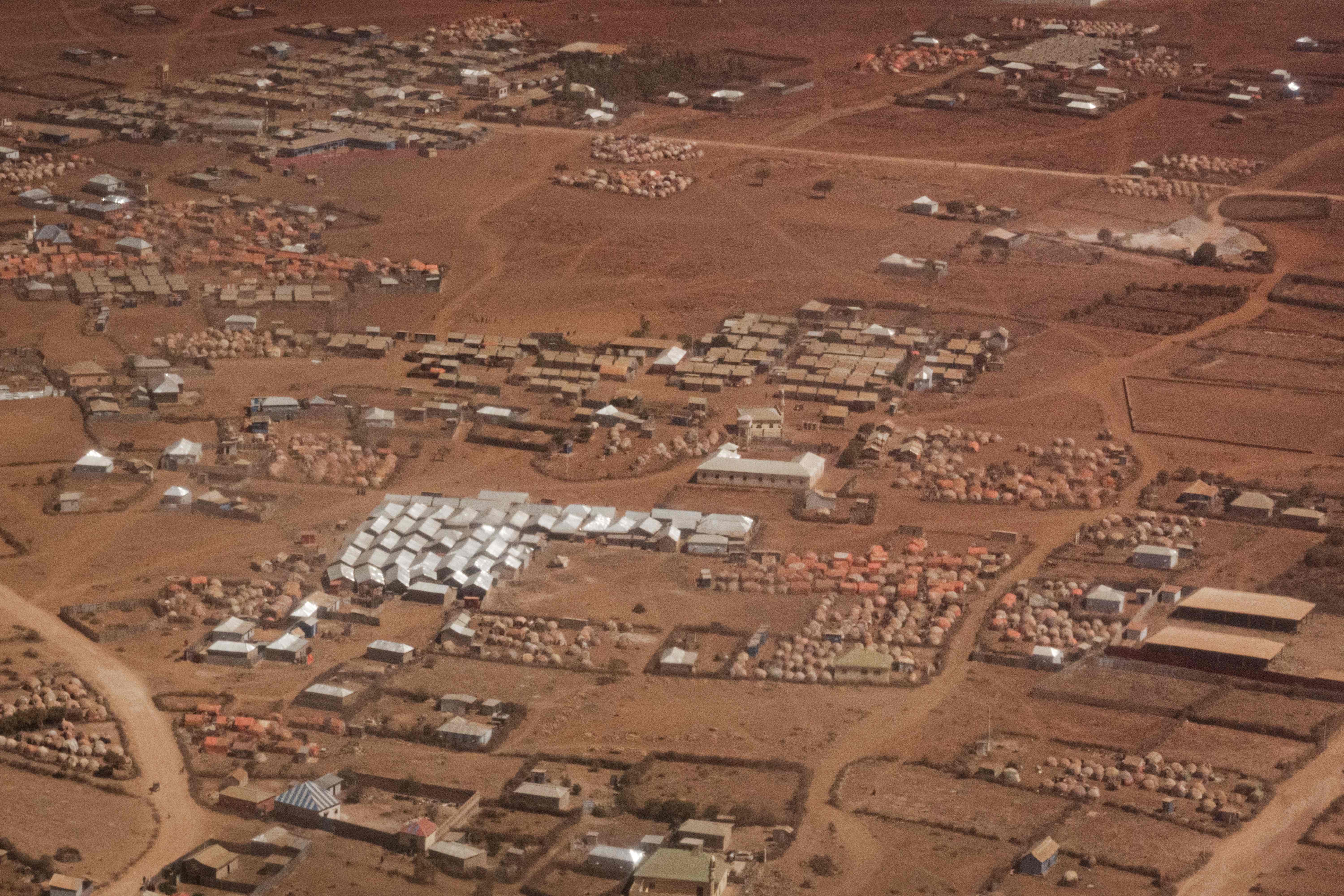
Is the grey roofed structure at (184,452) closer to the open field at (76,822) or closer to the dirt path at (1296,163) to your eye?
the open field at (76,822)

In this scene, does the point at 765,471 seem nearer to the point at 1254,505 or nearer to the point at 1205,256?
the point at 1254,505

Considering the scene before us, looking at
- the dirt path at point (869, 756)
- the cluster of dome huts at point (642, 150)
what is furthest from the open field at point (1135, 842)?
the cluster of dome huts at point (642, 150)

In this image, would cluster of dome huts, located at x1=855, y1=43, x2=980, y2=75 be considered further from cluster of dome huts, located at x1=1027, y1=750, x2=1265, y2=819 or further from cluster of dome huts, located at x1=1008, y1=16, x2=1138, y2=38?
cluster of dome huts, located at x1=1027, y1=750, x2=1265, y2=819

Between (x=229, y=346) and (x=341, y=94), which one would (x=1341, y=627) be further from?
(x=341, y=94)

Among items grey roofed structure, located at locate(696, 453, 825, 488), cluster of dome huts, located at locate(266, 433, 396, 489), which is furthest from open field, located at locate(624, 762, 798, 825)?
cluster of dome huts, located at locate(266, 433, 396, 489)

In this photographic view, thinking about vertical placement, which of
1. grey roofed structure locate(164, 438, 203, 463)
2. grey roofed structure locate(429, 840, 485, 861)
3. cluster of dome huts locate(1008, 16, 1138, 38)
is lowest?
cluster of dome huts locate(1008, 16, 1138, 38)

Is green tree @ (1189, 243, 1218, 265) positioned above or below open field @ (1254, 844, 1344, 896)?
below
